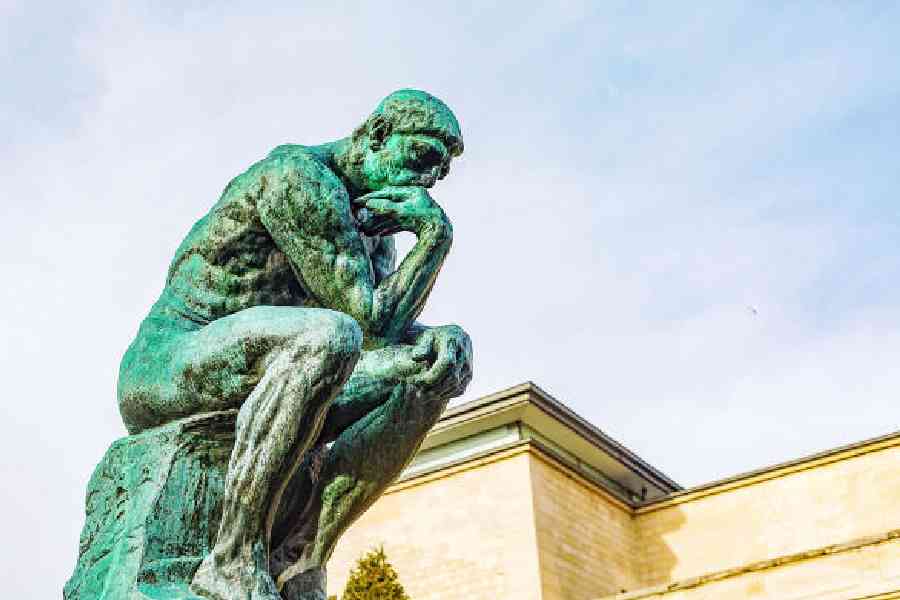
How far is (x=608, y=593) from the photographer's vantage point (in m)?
27.1

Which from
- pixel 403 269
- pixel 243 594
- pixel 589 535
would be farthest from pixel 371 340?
pixel 589 535

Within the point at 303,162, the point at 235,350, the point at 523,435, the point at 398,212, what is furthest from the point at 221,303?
the point at 523,435

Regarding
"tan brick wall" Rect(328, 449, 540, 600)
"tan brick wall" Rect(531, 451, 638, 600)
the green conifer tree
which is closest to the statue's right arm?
the green conifer tree

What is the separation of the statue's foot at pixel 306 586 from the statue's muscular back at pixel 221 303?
0.64m

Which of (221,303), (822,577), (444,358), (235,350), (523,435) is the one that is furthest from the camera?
(523,435)

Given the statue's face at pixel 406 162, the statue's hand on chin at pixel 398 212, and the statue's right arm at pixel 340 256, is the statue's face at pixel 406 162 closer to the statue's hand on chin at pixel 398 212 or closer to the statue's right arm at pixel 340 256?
the statue's hand on chin at pixel 398 212

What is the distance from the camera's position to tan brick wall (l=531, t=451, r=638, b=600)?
2455 cm

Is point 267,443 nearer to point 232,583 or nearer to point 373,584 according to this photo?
point 232,583

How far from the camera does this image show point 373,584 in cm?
2036

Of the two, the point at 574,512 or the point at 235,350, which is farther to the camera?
the point at 574,512

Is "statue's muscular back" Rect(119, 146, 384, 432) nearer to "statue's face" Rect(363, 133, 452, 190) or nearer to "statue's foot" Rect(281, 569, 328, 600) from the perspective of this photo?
"statue's face" Rect(363, 133, 452, 190)

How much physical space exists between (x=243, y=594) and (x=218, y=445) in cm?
60

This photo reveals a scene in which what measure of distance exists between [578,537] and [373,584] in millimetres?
7268

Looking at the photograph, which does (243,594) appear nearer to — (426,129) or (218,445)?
(218,445)
